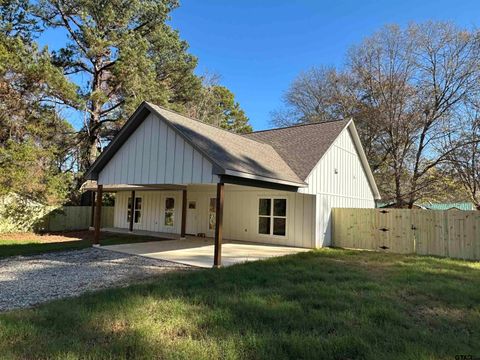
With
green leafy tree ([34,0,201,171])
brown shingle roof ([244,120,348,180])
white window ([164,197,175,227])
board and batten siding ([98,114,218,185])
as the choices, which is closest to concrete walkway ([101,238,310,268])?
board and batten siding ([98,114,218,185])

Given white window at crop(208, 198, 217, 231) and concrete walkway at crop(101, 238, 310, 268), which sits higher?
white window at crop(208, 198, 217, 231)

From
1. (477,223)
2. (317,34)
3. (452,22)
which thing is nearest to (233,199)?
(477,223)

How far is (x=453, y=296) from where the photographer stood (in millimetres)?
6340

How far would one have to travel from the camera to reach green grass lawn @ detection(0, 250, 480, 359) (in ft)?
12.7

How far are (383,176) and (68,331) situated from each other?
24.4m

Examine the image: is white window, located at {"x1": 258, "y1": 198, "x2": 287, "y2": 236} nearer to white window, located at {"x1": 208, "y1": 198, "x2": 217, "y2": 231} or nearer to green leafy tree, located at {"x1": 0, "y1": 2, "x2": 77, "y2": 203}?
white window, located at {"x1": 208, "y1": 198, "x2": 217, "y2": 231}

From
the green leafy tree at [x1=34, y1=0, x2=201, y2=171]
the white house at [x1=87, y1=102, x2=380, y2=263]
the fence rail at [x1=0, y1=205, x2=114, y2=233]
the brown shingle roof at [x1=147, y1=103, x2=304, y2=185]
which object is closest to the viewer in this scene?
the brown shingle roof at [x1=147, y1=103, x2=304, y2=185]

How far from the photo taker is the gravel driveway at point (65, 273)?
6.59m

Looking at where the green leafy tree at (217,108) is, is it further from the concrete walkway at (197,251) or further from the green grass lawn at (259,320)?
the green grass lawn at (259,320)

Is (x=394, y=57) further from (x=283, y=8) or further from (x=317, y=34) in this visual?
(x=283, y=8)

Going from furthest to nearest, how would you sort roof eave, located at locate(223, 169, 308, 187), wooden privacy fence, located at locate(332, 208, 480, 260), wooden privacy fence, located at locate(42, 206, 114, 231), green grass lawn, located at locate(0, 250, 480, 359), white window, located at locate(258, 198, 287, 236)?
1. wooden privacy fence, located at locate(42, 206, 114, 231)
2. white window, located at locate(258, 198, 287, 236)
3. wooden privacy fence, located at locate(332, 208, 480, 260)
4. roof eave, located at locate(223, 169, 308, 187)
5. green grass lawn, located at locate(0, 250, 480, 359)

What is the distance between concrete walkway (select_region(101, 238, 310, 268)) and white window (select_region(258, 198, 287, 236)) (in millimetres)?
936

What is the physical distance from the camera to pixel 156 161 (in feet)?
37.4

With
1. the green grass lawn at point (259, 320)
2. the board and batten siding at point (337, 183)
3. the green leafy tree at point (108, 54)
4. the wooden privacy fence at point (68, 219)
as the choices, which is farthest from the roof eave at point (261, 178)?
the wooden privacy fence at point (68, 219)
